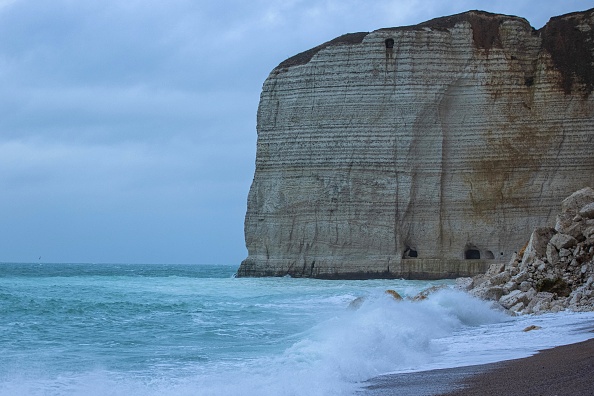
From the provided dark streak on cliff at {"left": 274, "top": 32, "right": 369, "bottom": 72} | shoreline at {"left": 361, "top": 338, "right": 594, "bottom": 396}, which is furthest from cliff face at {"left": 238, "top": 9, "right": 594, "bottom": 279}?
shoreline at {"left": 361, "top": 338, "right": 594, "bottom": 396}

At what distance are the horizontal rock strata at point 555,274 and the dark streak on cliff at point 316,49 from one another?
22621mm

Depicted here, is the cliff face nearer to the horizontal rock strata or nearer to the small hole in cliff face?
the small hole in cliff face

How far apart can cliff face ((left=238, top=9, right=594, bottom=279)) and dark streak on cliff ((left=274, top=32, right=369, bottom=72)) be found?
7.9 inches

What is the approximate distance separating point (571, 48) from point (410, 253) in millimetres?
11544

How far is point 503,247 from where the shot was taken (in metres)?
36.8

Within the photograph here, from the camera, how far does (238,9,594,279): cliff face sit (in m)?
37.1

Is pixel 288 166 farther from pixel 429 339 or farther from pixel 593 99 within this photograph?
pixel 429 339

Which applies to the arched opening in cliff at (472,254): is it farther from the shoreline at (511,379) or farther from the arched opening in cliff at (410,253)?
the shoreline at (511,379)

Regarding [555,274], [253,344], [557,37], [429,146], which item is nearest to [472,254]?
[429,146]

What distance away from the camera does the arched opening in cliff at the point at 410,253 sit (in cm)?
3744

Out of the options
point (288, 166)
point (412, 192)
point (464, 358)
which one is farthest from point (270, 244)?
point (464, 358)

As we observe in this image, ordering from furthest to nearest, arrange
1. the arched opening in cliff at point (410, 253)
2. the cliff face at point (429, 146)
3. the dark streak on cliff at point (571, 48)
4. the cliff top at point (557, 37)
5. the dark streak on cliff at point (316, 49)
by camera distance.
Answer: the dark streak on cliff at point (316, 49) → the cliff top at point (557, 37) → the dark streak on cliff at point (571, 48) → the arched opening in cliff at point (410, 253) → the cliff face at point (429, 146)

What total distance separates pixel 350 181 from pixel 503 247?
7.04 meters

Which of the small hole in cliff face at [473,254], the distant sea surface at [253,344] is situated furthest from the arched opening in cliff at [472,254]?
the distant sea surface at [253,344]
